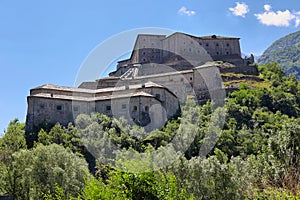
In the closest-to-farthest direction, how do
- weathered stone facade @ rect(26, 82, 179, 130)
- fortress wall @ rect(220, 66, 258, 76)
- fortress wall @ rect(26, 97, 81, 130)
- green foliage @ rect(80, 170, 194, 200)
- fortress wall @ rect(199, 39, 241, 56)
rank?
green foliage @ rect(80, 170, 194, 200) → weathered stone facade @ rect(26, 82, 179, 130) → fortress wall @ rect(26, 97, 81, 130) → fortress wall @ rect(220, 66, 258, 76) → fortress wall @ rect(199, 39, 241, 56)

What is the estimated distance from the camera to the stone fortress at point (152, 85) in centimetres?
5306

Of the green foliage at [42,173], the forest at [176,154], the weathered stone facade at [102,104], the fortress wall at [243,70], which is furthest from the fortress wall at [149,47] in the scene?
the green foliage at [42,173]

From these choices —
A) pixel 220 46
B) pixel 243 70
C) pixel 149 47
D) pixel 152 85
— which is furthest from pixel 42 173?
pixel 220 46

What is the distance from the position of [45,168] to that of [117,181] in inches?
773

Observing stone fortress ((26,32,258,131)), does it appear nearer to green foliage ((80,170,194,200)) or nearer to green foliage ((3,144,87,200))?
green foliage ((3,144,87,200))

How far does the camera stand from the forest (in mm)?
12961

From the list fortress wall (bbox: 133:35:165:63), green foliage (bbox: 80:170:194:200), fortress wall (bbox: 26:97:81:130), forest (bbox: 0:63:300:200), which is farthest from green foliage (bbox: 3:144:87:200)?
fortress wall (bbox: 133:35:165:63)

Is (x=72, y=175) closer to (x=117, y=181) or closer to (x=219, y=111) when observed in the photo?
(x=117, y=181)

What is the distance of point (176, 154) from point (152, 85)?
25.0 meters

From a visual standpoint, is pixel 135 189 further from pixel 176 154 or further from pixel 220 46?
pixel 220 46

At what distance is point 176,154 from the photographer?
31922 mm

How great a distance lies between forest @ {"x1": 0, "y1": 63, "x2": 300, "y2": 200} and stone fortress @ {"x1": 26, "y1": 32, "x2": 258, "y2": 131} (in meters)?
2.18

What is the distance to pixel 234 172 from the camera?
90.0 feet

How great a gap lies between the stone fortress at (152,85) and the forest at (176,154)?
218 centimetres
